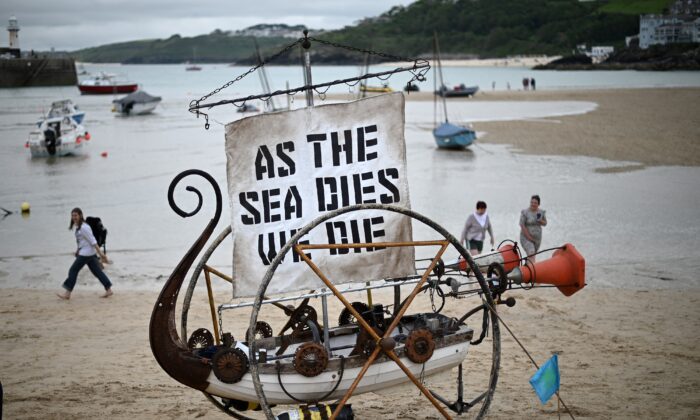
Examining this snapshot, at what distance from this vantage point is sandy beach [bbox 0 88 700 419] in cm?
848

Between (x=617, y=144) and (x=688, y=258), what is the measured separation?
1972cm

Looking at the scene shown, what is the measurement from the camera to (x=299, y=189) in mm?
7438

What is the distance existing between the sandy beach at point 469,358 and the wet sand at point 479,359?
0.05ft

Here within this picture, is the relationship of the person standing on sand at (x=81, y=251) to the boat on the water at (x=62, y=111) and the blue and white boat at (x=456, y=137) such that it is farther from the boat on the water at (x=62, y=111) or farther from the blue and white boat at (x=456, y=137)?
the boat on the water at (x=62, y=111)

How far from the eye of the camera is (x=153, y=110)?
70312mm

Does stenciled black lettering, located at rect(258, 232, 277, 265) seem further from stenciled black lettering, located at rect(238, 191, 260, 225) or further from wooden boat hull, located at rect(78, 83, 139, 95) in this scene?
wooden boat hull, located at rect(78, 83, 139, 95)

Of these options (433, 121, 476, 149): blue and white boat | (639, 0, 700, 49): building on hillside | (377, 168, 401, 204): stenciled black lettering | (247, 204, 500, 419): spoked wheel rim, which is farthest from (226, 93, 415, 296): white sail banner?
(639, 0, 700, 49): building on hillside

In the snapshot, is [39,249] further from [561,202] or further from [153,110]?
[153,110]

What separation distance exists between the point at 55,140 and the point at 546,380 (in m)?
35.0

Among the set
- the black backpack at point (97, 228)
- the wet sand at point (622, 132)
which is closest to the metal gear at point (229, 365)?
the black backpack at point (97, 228)

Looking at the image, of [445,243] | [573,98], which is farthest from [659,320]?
[573,98]

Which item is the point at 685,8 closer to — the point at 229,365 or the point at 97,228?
the point at 97,228

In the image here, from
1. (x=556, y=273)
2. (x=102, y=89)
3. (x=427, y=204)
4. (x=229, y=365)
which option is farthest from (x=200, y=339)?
(x=102, y=89)

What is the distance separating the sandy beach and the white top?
93 cm
